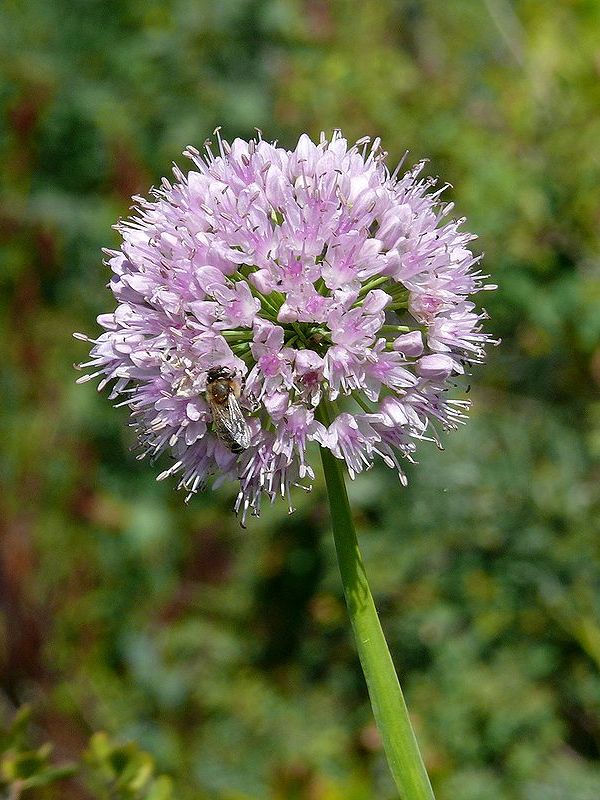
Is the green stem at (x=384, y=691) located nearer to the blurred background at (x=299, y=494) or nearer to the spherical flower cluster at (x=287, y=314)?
the spherical flower cluster at (x=287, y=314)

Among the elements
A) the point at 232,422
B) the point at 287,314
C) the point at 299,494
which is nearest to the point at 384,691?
the point at 232,422

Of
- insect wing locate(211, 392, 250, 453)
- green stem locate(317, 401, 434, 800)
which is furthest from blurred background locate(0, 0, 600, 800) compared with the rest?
insect wing locate(211, 392, 250, 453)

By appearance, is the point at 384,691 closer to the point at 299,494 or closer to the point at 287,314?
the point at 287,314

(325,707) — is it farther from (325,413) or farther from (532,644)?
(325,413)

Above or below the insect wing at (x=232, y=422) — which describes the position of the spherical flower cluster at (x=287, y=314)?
above

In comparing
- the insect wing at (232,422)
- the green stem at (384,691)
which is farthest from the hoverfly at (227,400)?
the green stem at (384,691)
